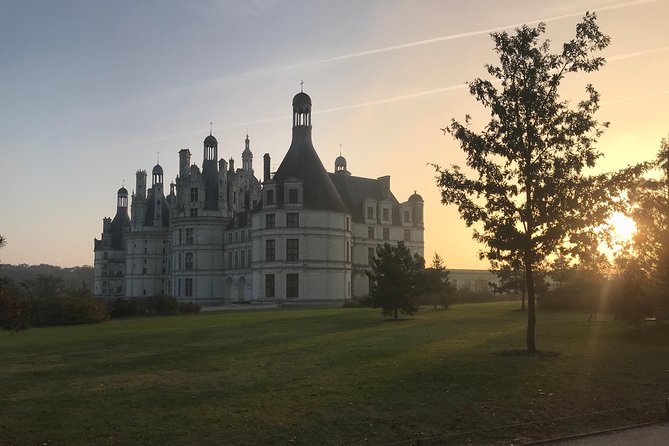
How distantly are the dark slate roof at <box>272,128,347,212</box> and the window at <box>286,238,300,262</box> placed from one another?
14.2 feet

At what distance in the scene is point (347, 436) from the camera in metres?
11.1

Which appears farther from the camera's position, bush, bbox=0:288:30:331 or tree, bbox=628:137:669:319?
tree, bbox=628:137:669:319

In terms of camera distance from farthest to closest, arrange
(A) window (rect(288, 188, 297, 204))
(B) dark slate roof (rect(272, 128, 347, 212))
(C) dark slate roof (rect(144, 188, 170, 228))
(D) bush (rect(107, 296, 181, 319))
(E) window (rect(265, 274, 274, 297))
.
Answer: (C) dark slate roof (rect(144, 188, 170, 228))
(B) dark slate roof (rect(272, 128, 347, 212))
(E) window (rect(265, 274, 274, 297))
(A) window (rect(288, 188, 297, 204))
(D) bush (rect(107, 296, 181, 319))

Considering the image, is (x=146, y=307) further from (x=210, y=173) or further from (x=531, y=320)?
(x=531, y=320)

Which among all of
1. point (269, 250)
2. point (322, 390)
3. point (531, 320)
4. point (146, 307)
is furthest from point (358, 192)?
point (322, 390)

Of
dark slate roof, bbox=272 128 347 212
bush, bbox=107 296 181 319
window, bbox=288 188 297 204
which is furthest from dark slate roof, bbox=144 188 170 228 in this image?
bush, bbox=107 296 181 319

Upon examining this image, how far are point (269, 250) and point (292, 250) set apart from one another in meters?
2.86

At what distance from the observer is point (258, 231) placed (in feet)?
228

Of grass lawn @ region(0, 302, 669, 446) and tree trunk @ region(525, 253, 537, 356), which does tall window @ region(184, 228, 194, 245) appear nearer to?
grass lawn @ region(0, 302, 669, 446)

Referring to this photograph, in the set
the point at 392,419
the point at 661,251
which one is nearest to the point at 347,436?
the point at 392,419

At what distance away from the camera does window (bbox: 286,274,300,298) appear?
67500mm

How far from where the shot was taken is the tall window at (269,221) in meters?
68.6

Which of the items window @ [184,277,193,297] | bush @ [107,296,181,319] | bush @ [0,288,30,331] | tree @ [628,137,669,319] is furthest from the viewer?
window @ [184,277,193,297]

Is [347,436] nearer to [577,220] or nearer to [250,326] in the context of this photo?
[577,220]
